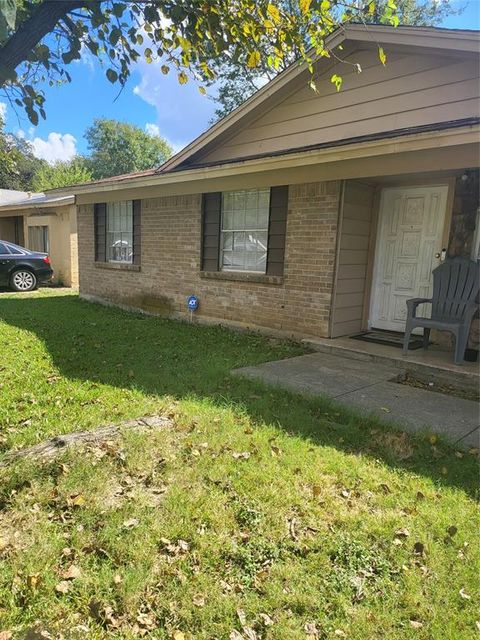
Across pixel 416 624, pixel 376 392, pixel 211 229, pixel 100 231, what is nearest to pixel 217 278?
pixel 211 229

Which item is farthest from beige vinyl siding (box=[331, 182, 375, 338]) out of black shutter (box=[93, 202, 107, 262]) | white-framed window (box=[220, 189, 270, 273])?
black shutter (box=[93, 202, 107, 262])

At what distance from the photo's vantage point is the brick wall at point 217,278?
7035 mm

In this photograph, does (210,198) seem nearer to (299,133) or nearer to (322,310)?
(299,133)

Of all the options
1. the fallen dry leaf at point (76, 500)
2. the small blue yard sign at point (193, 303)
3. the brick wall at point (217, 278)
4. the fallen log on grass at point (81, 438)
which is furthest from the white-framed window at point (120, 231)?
the fallen dry leaf at point (76, 500)

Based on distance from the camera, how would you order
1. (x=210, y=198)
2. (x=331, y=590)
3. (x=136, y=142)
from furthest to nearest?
(x=136, y=142) → (x=210, y=198) → (x=331, y=590)

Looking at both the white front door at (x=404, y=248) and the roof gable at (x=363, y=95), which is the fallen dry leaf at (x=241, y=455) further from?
the roof gable at (x=363, y=95)

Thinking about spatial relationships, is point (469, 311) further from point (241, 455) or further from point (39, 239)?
point (39, 239)

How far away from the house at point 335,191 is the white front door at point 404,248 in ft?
0.06

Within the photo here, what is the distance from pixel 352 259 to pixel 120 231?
6325 mm

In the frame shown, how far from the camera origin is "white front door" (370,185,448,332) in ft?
22.4

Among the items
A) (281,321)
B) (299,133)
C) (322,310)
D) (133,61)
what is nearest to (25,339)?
(281,321)

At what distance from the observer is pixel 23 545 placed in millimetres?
2439

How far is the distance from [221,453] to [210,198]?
6.34m

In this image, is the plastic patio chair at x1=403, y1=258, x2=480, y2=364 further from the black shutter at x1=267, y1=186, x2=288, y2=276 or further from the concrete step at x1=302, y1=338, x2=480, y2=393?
the black shutter at x1=267, y1=186, x2=288, y2=276
